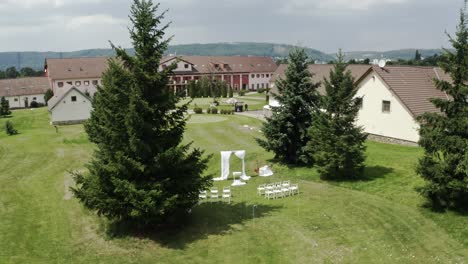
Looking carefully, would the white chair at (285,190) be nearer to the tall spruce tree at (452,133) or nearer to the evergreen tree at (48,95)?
the tall spruce tree at (452,133)

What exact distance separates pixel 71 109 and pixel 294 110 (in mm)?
39593

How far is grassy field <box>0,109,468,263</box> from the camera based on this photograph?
55.1 feet

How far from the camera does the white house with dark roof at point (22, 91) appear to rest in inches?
3276

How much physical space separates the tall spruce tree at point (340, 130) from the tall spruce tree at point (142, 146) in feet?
33.2

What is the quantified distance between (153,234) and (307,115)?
50.3ft

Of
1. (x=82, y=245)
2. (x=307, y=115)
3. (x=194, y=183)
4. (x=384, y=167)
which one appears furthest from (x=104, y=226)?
(x=384, y=167)

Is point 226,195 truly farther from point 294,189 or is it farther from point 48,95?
point 48,95

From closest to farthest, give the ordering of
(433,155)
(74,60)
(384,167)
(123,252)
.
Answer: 1. (123,252)
2. (433,155)
3. (384,167)
4. (74,60)

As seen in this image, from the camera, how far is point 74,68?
93562 millimetres

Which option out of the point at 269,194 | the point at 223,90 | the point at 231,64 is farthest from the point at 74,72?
the point at 269,194

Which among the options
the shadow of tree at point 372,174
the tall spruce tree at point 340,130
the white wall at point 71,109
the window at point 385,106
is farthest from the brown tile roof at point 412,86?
the white wall at point 71,109

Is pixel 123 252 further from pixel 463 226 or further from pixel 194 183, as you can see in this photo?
pixel 463 226

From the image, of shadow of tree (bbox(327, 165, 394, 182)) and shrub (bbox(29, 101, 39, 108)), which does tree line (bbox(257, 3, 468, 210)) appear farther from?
shrub (bbox(29, 101, 39, 108))

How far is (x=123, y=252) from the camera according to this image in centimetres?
1741
